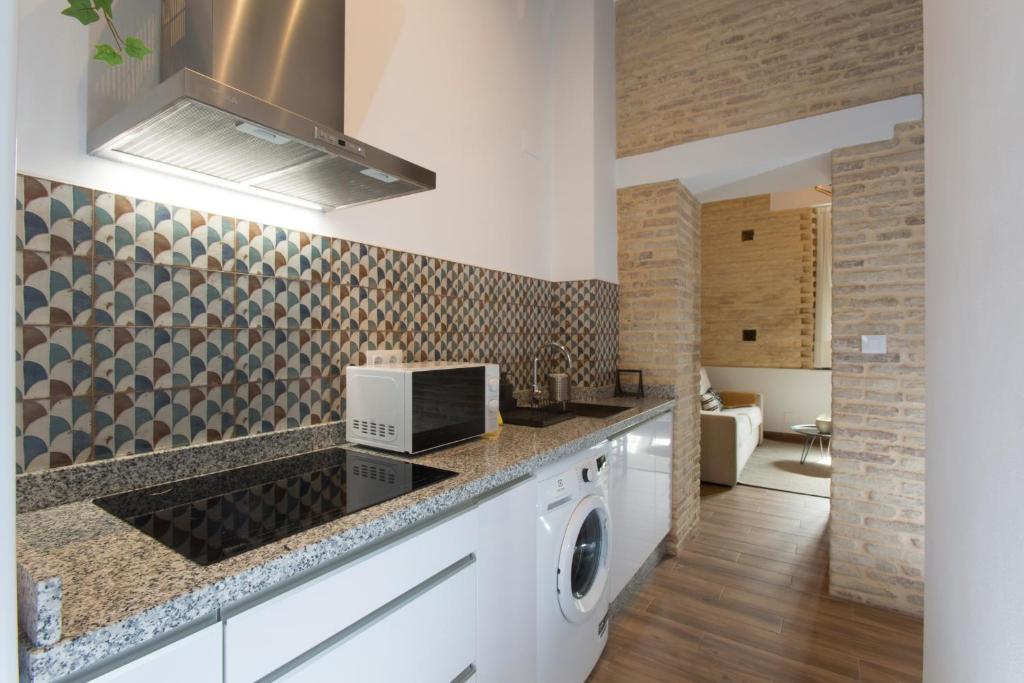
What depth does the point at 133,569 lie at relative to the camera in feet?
2.64

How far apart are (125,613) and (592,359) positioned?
2656mm

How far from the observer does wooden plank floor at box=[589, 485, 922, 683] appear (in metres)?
2.02

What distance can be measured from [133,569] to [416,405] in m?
0.85

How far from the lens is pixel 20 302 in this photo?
1.07 metres

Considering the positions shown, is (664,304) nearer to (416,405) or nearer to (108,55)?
(416,405)

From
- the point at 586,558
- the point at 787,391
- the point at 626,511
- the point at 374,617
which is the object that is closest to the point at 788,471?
the point at 787,391

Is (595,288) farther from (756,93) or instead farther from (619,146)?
(756,93)

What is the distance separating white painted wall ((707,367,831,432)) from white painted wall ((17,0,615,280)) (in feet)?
13.9

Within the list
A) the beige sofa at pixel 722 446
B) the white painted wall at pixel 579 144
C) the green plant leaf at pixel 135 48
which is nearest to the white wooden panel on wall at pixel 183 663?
the green plant leaf at pixel 135 48

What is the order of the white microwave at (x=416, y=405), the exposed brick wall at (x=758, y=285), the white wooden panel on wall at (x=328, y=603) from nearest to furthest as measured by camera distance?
the white wooden panel on wall at (x=328, y=603)
the white microwave at (x=416, y=405)
the exposed brick wall at (x=758, y=285)

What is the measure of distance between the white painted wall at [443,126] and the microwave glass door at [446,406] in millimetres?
693

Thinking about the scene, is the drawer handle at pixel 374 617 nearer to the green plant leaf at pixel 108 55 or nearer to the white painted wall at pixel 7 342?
the white painted wall at pixel 7 342

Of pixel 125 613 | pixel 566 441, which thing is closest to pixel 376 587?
pixel 125 613

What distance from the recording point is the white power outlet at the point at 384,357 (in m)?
1.89
